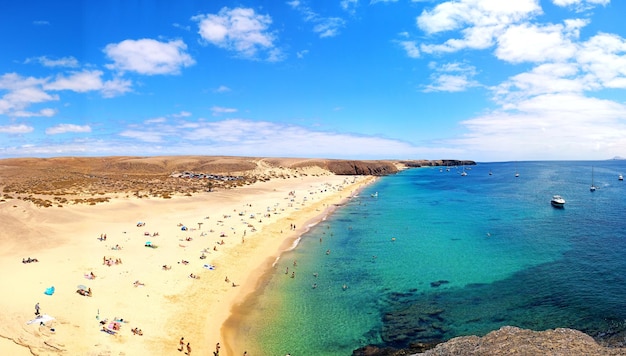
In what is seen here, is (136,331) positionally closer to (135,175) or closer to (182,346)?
(182,346)

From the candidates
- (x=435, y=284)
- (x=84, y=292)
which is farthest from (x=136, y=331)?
(x=435, y=284)

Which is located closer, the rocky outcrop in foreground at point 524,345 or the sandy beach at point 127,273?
the rocky outcrop in foreground at point 524,345

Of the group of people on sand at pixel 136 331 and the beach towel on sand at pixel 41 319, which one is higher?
the beach towel on sand at pixel 41 319

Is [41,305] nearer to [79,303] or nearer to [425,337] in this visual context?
[79,303]

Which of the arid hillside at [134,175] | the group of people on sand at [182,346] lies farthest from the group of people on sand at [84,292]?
the arid hillside at [134,175]

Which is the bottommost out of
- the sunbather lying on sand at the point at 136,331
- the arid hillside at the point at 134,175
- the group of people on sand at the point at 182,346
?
the group of people on sand at the point at 182,346

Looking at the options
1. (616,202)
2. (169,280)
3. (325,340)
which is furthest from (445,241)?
(616,202)

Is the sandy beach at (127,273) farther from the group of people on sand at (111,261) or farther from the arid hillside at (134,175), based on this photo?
the arid hillside at (134,175)
